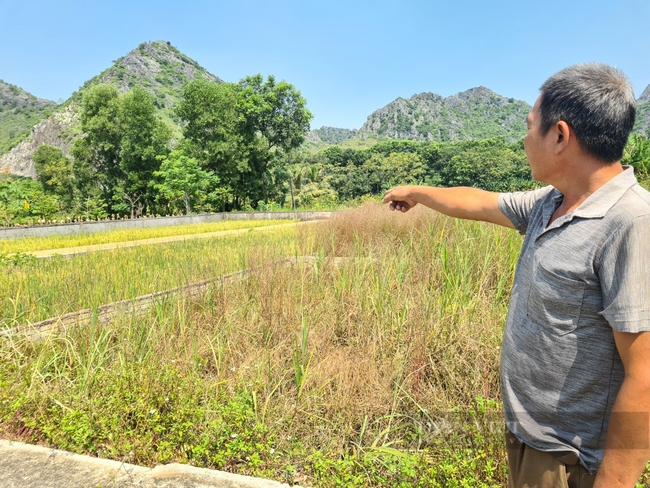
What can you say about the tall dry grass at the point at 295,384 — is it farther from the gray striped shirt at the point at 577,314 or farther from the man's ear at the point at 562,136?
the man's ear at the point at 562,136

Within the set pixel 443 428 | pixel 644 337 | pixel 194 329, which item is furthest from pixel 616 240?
pixel 194 329

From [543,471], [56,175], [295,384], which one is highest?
[56,175]

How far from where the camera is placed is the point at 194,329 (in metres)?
3.21

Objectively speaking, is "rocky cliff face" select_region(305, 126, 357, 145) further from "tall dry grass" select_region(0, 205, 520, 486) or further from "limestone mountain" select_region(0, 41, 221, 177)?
"tall dry grass" select_region(0, 205, 520, 486)

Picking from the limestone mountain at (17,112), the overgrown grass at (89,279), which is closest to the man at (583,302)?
the overgrown grass at (89,279)

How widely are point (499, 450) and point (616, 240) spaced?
4.40 ft

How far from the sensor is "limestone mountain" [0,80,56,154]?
87.2m

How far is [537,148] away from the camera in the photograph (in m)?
1.01

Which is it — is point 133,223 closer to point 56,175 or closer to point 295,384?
point 295,384

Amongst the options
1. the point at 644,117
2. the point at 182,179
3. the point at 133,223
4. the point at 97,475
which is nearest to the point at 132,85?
the point at 182,179

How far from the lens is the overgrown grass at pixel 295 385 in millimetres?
1958

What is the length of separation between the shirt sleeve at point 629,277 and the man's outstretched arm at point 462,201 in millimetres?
515

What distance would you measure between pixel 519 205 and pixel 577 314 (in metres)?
0.48

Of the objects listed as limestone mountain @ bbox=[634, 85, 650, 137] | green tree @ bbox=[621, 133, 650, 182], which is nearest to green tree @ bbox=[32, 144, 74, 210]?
green tree @ bbox=[621, 133, 650, 182]
